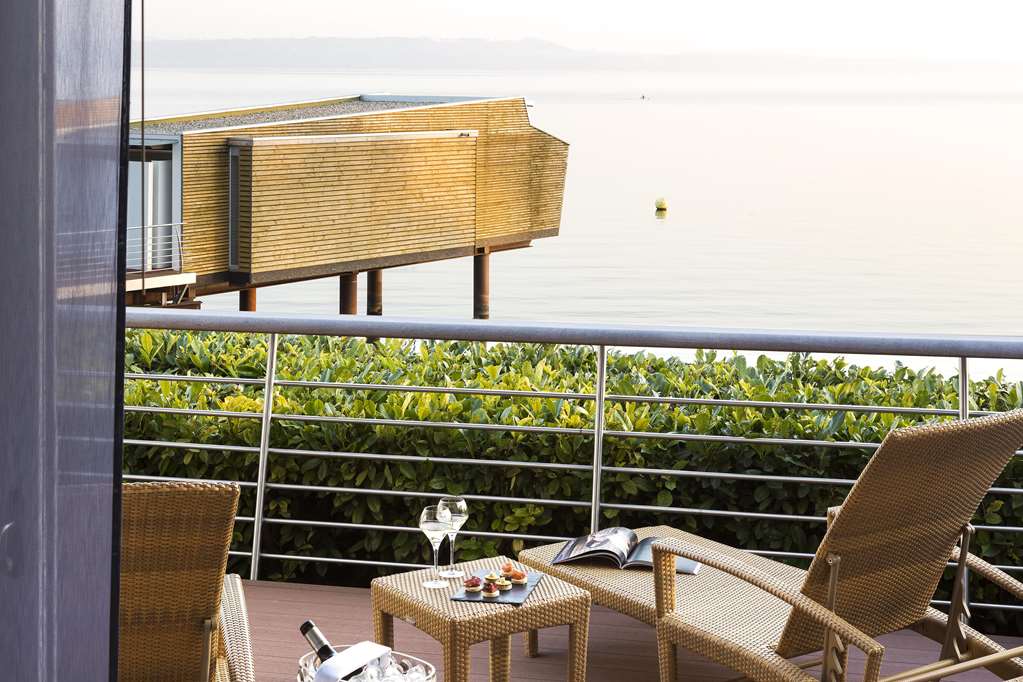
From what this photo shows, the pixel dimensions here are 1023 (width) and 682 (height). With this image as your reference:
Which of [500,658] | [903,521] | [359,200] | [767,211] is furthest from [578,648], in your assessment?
[767,211]

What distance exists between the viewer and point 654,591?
3164 millimetres

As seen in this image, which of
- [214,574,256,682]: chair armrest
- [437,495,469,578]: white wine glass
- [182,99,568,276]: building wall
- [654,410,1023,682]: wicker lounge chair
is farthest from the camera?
[182,99,568,276]: building wall

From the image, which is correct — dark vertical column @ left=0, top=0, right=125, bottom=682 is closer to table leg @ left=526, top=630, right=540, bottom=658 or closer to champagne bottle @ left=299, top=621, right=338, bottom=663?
champagne bottle @ left=299, top=621, right=338, bottom=663

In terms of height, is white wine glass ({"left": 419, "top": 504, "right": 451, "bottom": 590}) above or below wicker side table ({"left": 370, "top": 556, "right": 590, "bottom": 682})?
above

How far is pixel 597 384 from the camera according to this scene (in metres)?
4.18

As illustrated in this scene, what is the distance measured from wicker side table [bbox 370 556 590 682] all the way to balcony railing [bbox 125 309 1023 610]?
0.92 m

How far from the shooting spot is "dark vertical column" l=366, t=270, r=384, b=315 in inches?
1554

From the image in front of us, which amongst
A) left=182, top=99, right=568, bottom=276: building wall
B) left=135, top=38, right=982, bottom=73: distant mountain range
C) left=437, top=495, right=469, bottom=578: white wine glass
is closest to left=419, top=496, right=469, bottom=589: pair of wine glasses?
left=437, top=495, right=469, bottom=578: white wine glass

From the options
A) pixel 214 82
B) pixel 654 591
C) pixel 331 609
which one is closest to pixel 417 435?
pixel 331 609

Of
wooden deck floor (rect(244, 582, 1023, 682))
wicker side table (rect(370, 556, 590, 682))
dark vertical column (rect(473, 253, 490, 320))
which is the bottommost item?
wooden deck floor (rect(244, 582, 1023, 682))

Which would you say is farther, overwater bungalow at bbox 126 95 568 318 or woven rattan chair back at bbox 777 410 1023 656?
overwater bungalow at bbox 126 95 568 318

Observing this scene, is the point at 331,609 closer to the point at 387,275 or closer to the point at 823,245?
the point at 387,275

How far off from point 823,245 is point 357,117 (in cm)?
2009

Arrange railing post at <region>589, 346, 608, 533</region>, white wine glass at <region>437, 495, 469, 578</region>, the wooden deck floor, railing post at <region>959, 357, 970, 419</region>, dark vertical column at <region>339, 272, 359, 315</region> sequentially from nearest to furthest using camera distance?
white wine glass at <region>437, 495, 469, 578</region> < the wooden deck floor < railing post at <region>959, 357, 970, 419</region> < railing post at <region>589, 346, 608, 533</region> < dark vertical column at <region>339, 272, 359, 315</region>
